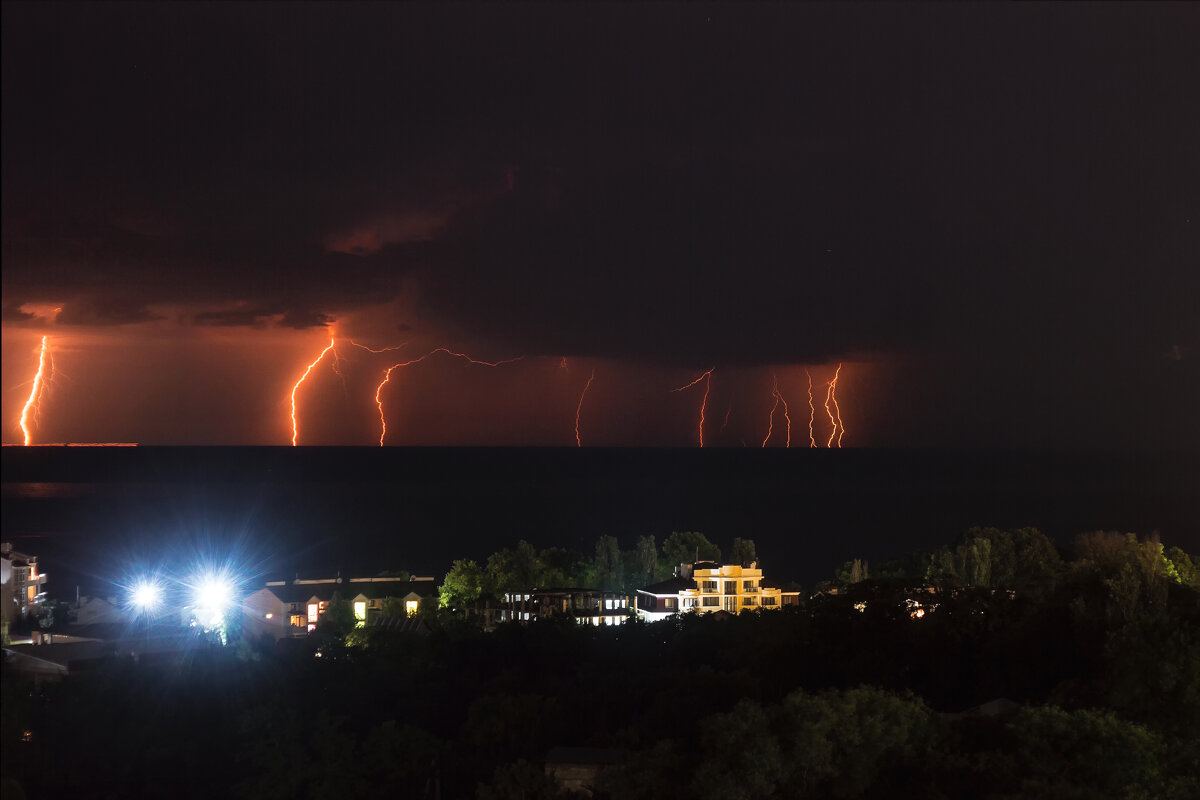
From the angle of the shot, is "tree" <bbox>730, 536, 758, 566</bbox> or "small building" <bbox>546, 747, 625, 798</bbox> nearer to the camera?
"small building" <bbox>546, 747, 625, 798</bbox>

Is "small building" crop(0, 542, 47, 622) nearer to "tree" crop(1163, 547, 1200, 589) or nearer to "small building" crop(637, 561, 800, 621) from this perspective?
"tree" crop(1163, 547, 1200, 589)

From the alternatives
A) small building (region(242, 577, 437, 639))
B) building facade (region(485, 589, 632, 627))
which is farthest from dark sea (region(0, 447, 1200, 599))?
building facade (region(485, 589, 632, 627))

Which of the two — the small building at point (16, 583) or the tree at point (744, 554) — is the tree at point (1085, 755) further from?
the tree at point (744, 554)

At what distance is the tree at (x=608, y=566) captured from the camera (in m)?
29.1

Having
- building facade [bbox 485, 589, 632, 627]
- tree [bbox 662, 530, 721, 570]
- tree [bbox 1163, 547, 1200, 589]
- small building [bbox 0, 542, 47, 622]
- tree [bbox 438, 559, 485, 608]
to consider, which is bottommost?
building facade [bbox 485, 589, 632, 627]

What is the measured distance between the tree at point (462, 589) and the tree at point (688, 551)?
6670mm

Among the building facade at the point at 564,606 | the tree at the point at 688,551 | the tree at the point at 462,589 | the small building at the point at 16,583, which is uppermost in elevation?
the small building at the point at 16,583

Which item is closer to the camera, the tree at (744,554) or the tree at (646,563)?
the tree at (646,563)

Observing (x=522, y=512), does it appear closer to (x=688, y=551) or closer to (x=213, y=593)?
(x=688, y=551)

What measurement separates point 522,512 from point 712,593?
138 ft

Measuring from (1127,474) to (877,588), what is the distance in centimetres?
9395

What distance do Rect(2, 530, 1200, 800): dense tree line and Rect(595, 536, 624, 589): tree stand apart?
625 inches

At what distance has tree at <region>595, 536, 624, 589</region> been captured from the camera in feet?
95.6

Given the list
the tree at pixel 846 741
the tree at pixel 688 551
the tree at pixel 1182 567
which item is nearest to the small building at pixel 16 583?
the tree at pixel 846 741
